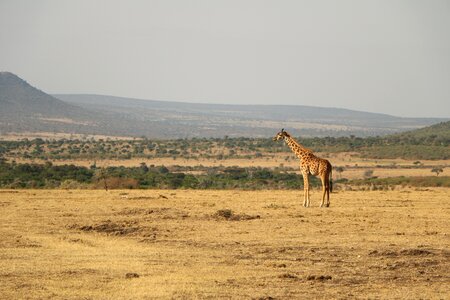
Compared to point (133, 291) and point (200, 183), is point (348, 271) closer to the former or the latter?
point (133, 291)

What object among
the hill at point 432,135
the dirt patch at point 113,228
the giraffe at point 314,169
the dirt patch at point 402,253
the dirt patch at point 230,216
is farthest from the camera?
the hill at point 432,135

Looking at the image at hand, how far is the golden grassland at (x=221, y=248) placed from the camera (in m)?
14.4

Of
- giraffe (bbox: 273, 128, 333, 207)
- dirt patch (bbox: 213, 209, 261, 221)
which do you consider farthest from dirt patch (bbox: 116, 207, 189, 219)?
giraffe (bbox: 273, 128, 333, 207)

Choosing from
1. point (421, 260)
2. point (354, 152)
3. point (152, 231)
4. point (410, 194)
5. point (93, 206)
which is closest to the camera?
point (421, 260)

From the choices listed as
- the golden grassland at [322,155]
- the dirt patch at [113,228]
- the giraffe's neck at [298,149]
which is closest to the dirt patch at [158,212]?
the dirt patch at [113,228]

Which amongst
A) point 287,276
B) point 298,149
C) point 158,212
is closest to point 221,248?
point 287,276

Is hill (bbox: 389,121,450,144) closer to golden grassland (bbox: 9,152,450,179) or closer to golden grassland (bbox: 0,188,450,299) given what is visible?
golden grassland (bbox: 9,152,450,179)

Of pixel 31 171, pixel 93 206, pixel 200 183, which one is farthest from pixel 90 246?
pixel 31 171

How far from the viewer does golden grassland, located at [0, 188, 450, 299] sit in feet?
47.3

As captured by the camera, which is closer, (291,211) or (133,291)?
(133,291)

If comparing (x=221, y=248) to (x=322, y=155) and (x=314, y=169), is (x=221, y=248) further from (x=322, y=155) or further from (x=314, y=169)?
(x=322, y=155)

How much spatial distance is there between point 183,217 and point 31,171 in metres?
25.3

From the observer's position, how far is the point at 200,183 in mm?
42531

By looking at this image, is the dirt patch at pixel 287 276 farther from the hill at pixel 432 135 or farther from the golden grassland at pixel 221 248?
the hill at pixel 432 135
